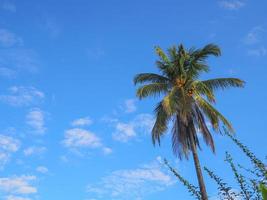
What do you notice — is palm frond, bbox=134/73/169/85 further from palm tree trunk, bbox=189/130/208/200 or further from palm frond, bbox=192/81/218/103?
palm tree trunk, bbox=189/130/208/200

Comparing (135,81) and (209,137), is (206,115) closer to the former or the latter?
(209,137)

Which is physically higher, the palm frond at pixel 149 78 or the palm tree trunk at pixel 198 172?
the palm frond at pixel 149 78

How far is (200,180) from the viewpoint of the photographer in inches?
928

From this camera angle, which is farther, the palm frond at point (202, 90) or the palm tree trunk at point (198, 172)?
the palm frond at point (202, 90)

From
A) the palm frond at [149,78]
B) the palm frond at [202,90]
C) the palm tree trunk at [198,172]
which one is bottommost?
the palm tree trunk at [198,172]

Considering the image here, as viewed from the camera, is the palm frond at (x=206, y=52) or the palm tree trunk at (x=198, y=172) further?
the palm frond at (x=206, y=52)

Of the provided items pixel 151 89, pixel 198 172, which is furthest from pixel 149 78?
pixel 198 172

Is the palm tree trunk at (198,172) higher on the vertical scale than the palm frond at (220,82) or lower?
lower

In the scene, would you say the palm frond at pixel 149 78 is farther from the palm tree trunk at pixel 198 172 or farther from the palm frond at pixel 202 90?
the palm tree trunk at pixel 198 172

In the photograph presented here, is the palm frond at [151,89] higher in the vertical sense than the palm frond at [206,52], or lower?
lower

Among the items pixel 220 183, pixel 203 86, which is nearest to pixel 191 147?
pixel 203 86

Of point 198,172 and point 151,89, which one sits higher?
point 151,89

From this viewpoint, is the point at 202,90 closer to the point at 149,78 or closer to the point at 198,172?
the point at 149,78

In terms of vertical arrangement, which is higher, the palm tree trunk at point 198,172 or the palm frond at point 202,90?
the palm frond at point 202,90
